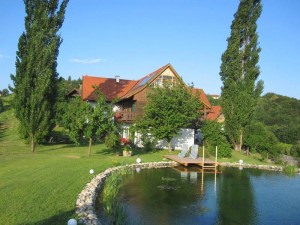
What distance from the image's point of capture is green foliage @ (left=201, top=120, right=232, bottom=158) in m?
26.7

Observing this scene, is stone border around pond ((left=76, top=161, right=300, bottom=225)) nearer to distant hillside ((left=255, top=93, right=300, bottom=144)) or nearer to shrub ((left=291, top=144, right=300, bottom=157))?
shrub ((left=291, top=144, right=300, bottom=157))

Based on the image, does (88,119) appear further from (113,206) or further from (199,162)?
(113,206)

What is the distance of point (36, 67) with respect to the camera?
24.0 metres

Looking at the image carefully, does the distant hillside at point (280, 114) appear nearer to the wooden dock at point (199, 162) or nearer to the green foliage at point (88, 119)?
the wooden dock at point (199, 162)

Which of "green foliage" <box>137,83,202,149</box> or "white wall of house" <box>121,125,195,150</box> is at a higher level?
"green foliage" <box>137,83,202,149</box>

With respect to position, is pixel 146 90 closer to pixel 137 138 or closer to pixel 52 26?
pixel 137 138

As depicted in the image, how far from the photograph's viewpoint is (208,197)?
14234mm

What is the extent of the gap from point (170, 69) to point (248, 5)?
977 centimetres

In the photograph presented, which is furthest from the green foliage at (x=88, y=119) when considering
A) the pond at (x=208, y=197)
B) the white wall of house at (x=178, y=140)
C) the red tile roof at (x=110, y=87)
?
the red tile roof at (x=110, y=87)

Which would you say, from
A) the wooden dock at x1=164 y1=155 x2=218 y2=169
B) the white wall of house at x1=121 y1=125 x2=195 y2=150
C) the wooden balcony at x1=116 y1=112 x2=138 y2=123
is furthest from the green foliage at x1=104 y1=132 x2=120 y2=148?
the wooden balcony at x1=116 y1=112 x2=138 y2=123

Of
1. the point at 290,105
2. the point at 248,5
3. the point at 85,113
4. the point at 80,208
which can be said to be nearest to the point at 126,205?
the point at 80,208

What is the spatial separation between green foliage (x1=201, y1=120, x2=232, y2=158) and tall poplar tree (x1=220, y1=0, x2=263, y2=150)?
2396 millimetres

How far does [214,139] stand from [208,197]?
45.0ft

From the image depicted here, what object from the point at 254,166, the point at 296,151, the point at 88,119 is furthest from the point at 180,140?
the point at 296,151
